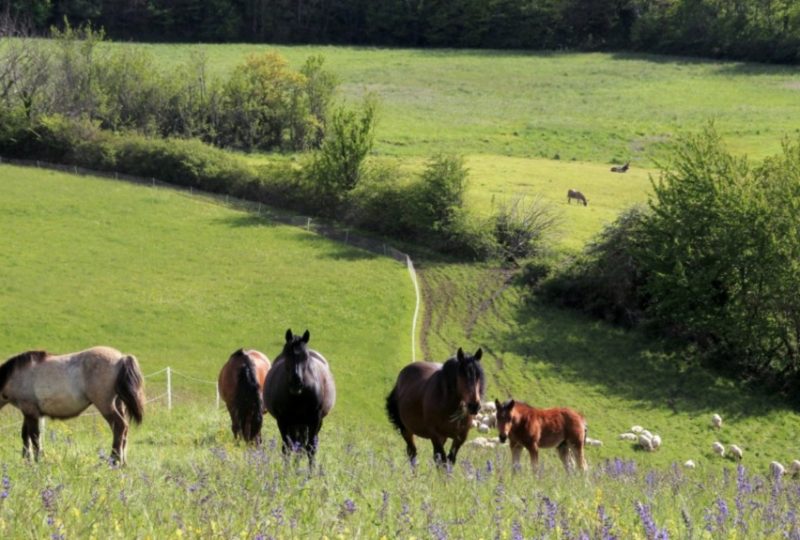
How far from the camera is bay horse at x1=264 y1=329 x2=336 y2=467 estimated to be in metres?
14.8

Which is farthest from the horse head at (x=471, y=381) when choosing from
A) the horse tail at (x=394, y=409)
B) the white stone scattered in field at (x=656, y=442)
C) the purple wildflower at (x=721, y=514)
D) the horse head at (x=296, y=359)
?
the white stone scattered in field at (x=656, y=442)

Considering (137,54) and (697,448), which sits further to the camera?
(137,54)

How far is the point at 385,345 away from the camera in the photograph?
39375 mm

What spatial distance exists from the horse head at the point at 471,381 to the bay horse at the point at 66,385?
4.77 m

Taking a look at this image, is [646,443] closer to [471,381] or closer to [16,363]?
[471,381]

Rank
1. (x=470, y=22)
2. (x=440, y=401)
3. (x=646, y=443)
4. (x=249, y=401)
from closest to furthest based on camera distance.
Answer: (x=440, y=401)
(x=249, y=401)
(x=646, y=443)
(x=470, y=22)

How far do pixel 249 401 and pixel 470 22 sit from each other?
105971mm

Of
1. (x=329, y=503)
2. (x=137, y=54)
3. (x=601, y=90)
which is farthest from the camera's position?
(x=601, y=90)

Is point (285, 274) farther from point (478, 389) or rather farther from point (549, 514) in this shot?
point (549, 514)

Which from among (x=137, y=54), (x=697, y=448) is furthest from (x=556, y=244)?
(x=137, y=54)

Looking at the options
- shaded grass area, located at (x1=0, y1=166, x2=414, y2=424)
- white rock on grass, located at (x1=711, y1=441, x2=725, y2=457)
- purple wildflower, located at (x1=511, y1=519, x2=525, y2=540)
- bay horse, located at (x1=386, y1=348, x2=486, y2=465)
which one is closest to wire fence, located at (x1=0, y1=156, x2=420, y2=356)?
shaded grass area, located at (x1=0, y1=166, x2=414, y2=424)

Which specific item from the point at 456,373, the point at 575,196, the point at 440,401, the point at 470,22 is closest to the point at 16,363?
the point at 440,401

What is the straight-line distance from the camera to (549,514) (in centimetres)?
702

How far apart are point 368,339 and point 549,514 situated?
33090 mm
